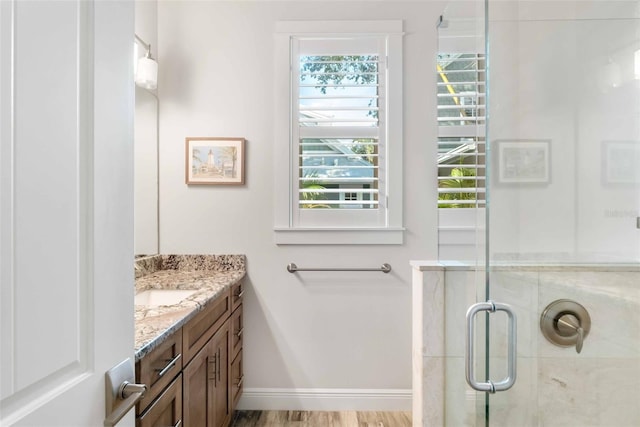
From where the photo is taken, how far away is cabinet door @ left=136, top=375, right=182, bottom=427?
1101mm

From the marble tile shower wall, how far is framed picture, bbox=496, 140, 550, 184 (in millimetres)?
350

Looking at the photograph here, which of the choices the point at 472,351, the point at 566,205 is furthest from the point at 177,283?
the point at 566,205

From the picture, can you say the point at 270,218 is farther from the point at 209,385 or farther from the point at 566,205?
the point at 566,205

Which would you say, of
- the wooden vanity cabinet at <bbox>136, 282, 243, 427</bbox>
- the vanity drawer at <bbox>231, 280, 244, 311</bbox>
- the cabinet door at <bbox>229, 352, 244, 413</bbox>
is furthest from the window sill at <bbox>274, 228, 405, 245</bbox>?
the cabinet door at <bbox>229, 352, 244, 413</bbox>

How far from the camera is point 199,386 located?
5.25ft

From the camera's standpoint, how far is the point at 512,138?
1453 millimetres

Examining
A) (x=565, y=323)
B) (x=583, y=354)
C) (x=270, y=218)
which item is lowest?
(x=583, y=354)

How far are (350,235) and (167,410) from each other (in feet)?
4.81

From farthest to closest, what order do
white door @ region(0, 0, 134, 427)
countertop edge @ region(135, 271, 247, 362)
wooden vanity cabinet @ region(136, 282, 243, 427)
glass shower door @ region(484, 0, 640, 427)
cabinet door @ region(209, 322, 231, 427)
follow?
cabinet door @ region(209, 322, 231, 427) → glass shower door @ region(484, 0, 640, 427) → wooden vanity cabinet @ region(136, 282, 243, 427) → countertop edge @ region(135, 271, 247, 362) → white door @ region(0, 0, 134, 427)

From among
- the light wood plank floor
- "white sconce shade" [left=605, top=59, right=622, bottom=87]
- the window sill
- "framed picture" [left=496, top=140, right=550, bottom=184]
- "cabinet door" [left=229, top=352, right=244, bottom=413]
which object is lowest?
the light wood plank floor

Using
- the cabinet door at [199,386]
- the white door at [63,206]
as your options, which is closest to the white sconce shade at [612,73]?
the white door at [63,206]

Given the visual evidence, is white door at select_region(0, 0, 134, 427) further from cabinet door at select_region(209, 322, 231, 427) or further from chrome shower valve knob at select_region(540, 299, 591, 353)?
chrome shower valve knob at select_region(540, 299, 591, 353)

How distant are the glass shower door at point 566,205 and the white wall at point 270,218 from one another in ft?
3.21

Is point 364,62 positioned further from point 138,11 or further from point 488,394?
point 488,394
